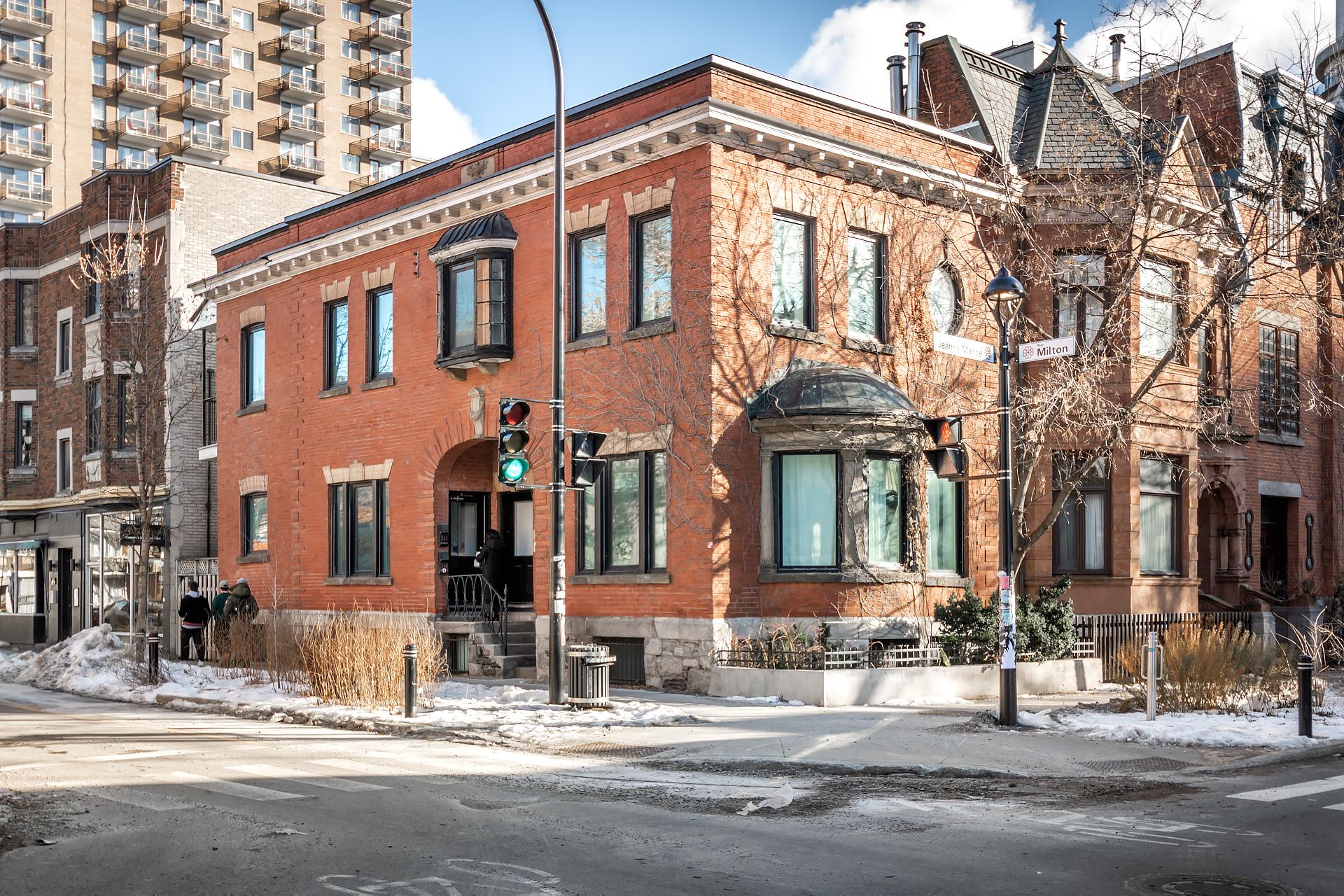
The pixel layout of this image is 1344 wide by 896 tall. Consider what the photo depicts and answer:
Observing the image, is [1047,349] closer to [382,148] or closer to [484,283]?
[484,283]

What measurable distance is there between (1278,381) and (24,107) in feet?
197

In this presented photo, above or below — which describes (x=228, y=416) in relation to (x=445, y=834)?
above

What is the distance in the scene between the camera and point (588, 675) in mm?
16922

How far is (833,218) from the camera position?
21.4 meters

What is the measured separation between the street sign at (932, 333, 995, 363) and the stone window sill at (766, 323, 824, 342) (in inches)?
210

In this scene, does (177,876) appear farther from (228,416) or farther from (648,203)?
(228,416)

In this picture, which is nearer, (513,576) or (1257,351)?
(513,576)

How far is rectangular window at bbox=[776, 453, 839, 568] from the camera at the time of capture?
Answer: 806 inches

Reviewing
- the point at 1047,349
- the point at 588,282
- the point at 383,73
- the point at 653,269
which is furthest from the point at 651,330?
the point at 383,73

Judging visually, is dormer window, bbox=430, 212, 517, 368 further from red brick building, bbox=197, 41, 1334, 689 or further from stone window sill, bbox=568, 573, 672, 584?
stone window sill, bbox=568, 573, 672, 584

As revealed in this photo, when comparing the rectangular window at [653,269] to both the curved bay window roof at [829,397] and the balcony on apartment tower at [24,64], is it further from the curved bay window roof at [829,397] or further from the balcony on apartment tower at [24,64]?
the balcony on apartment tower at [24,64]

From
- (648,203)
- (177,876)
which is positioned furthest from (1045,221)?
(177,876)

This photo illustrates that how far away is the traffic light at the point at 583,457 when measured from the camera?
55.0 ft

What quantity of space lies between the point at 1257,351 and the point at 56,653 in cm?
2555
